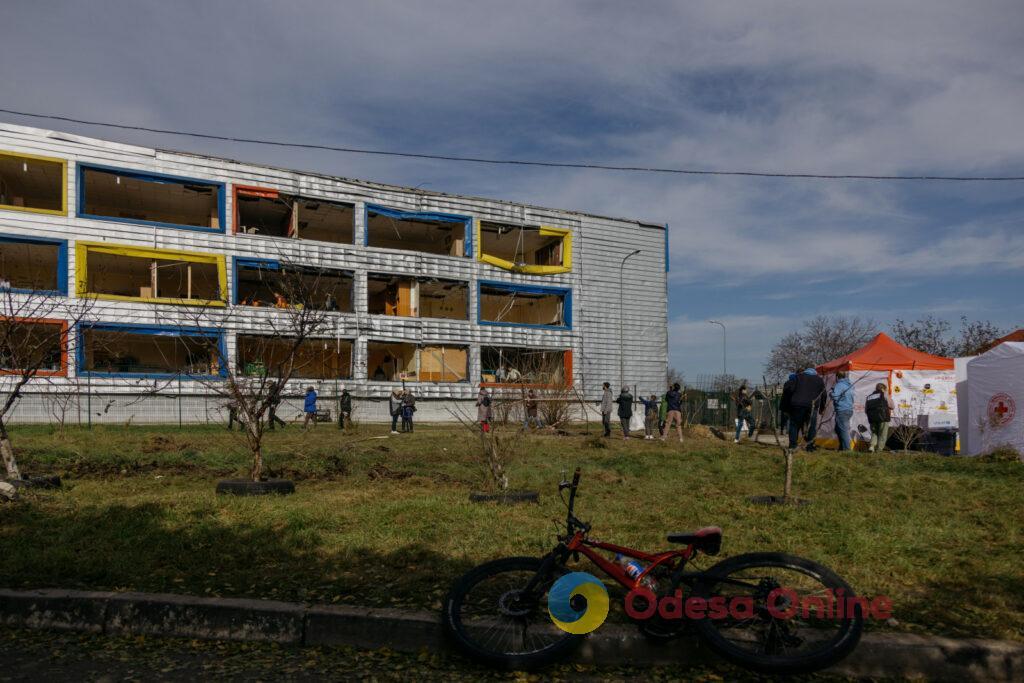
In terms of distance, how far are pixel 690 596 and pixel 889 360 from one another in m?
18.4

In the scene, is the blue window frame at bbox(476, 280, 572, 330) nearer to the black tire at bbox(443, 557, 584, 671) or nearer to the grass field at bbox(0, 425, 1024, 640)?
the grass field at bbox(0, 425, 1024, 640)

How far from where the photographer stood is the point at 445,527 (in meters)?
7.26

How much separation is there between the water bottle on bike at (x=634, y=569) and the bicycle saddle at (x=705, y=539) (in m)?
0.29

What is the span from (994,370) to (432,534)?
42.2 feet

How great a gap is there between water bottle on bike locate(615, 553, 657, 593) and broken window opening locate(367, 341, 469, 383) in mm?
31576

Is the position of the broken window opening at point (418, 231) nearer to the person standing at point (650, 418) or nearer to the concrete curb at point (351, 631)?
the person standing at point (650, 418)

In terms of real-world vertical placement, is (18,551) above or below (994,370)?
below

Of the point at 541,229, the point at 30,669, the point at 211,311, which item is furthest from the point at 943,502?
the point at 541,229

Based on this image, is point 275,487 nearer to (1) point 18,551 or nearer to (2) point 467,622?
(1) point 18,551

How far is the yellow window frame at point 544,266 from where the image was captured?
3797 centimetres

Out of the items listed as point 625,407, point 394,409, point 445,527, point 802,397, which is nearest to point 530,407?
point 802,397

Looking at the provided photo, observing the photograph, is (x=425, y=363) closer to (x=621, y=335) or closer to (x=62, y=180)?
(x=621, y=335)

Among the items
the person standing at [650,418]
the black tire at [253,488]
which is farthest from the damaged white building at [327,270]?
the black tire at [253,488]

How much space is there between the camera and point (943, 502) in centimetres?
899
